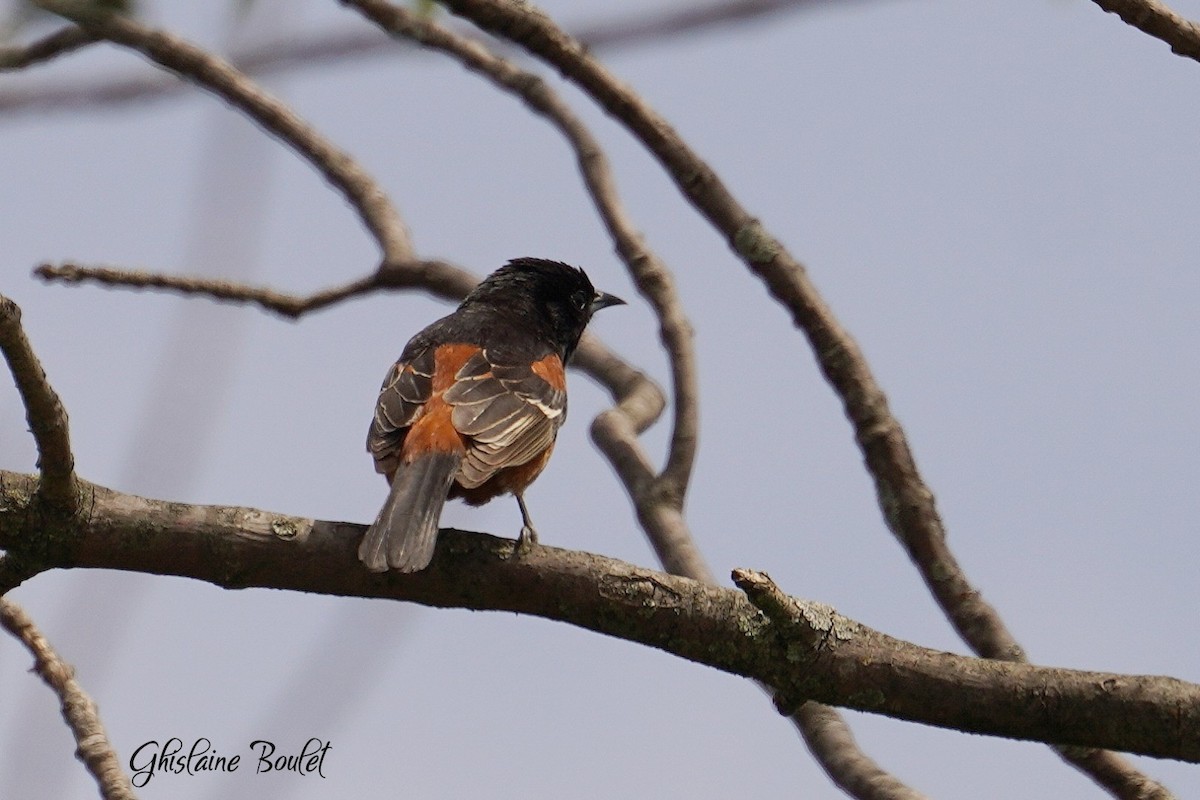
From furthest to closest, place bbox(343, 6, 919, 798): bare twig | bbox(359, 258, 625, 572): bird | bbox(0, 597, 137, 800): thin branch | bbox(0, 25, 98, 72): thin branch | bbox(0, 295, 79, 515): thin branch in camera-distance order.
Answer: bbox(0, 25, 98, 72): thin branch, bbox(343, 6, 919, 798): bare twig, bbox(359, 258, 625, 572): bird, bbox(0, 597, 137, 800): thin branch, bbox(0, 295, 79, 515): thin branch

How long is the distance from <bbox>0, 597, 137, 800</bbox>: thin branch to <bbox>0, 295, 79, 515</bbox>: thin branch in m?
0.71

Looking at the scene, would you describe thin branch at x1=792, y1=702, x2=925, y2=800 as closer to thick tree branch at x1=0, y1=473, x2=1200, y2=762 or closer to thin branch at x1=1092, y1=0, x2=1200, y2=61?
thick tree branch at x1=0, y1=473, x2=1200, y2=762

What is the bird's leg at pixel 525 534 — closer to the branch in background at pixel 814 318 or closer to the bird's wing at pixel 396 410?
the bird's wing at pixel 396 410

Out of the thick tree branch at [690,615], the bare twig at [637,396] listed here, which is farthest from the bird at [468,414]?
the bare twig at [637,396]

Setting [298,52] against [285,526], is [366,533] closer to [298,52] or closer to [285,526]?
[285,526]

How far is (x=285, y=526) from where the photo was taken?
3.59m

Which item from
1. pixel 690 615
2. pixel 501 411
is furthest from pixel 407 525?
pixel 501 411

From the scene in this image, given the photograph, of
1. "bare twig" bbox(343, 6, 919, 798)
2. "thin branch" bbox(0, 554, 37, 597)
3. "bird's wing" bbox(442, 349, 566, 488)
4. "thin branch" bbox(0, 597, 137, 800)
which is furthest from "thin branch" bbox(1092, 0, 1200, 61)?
"thin branch" bbox(0, 597, 137, 800)

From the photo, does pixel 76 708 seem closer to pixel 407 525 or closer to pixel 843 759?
pixel 407 525

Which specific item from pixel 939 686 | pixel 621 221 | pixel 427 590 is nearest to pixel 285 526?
pixel 427 590

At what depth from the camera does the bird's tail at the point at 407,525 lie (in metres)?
3.57

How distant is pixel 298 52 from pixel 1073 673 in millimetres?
2259

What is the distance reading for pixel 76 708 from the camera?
12.7 feet

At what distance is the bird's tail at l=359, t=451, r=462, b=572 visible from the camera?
357cm
